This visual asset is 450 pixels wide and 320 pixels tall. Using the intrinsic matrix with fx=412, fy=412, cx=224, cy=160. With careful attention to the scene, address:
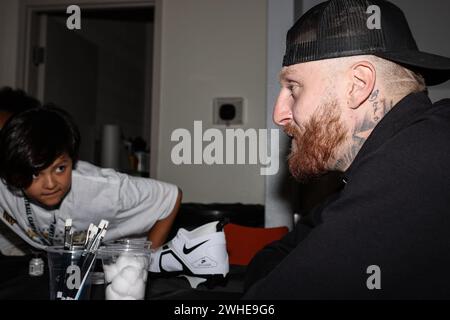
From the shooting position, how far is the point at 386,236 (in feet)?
1.68

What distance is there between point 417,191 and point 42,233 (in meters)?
1.20

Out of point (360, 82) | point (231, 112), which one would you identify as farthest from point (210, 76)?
point (360, 82)

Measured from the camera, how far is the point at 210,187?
8.10ft

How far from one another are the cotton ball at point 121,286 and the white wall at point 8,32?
249cm

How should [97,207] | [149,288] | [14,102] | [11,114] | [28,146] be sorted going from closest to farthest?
[149,288]
[28,146]
[97,207]
[11,114]
[14,102]

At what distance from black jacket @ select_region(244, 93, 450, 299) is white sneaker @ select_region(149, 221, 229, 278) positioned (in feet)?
0.87

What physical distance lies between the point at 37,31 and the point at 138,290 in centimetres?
260

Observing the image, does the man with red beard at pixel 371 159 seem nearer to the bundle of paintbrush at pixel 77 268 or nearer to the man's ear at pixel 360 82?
the man's ear at pixel 360 82

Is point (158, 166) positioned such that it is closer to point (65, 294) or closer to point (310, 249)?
point (65, 294)

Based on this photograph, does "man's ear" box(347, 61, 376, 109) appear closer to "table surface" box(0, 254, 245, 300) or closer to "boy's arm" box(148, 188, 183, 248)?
"table surface" box(0, 254, 245, 300)

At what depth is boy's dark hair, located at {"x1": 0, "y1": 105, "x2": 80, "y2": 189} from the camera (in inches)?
46.1

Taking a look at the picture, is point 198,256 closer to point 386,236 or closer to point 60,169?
point 386,236

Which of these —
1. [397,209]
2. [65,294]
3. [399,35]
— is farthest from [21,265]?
[399,35]

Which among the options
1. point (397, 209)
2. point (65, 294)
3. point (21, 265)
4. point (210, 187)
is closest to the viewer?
point (397, 209)
